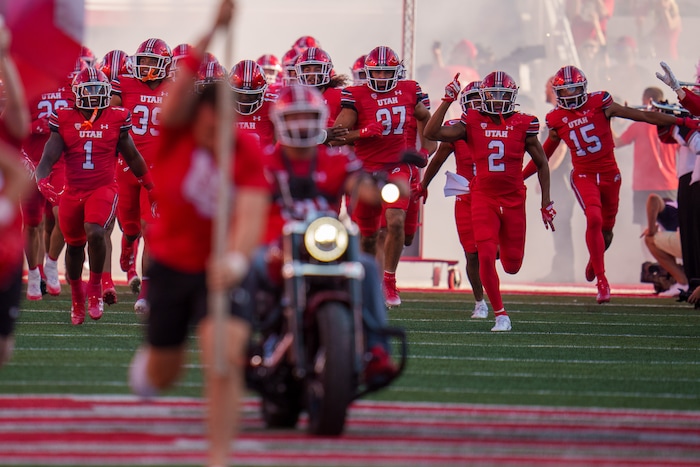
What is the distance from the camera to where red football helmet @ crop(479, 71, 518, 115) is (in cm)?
1222

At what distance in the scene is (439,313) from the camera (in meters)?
13.4

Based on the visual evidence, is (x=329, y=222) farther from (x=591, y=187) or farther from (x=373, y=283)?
(x=591, y=187)

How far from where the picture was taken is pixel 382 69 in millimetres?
13336

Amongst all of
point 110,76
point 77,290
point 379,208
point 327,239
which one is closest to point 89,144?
point 77,290

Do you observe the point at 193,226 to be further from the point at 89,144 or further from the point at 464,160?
the point at 464,160

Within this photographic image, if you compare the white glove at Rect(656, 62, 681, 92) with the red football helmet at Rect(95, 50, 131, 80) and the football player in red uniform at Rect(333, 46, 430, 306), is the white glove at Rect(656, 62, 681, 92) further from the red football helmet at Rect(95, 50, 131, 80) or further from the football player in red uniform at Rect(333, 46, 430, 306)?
the red football helmet at Rect(95, 50, 131, 80)

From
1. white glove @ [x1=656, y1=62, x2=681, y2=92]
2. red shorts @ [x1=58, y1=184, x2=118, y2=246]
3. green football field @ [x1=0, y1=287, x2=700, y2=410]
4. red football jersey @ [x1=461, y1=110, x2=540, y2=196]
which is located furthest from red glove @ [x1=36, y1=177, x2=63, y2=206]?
white glove @ [x1=656, y1=62, x2=681, y2=92]

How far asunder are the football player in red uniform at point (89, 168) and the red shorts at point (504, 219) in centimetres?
263

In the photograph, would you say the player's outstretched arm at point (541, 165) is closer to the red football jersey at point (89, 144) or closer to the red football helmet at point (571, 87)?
the red football helmet at point (571, 87)

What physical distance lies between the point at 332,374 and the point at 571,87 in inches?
330

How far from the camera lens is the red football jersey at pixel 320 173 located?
659cm

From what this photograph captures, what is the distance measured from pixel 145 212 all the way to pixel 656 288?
6.68m

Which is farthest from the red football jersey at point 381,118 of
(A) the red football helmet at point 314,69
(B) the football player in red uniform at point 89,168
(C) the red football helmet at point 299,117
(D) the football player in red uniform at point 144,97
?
(C) the red football helmet at point 299,117

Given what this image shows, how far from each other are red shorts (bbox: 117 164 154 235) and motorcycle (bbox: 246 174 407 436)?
7396 mm
